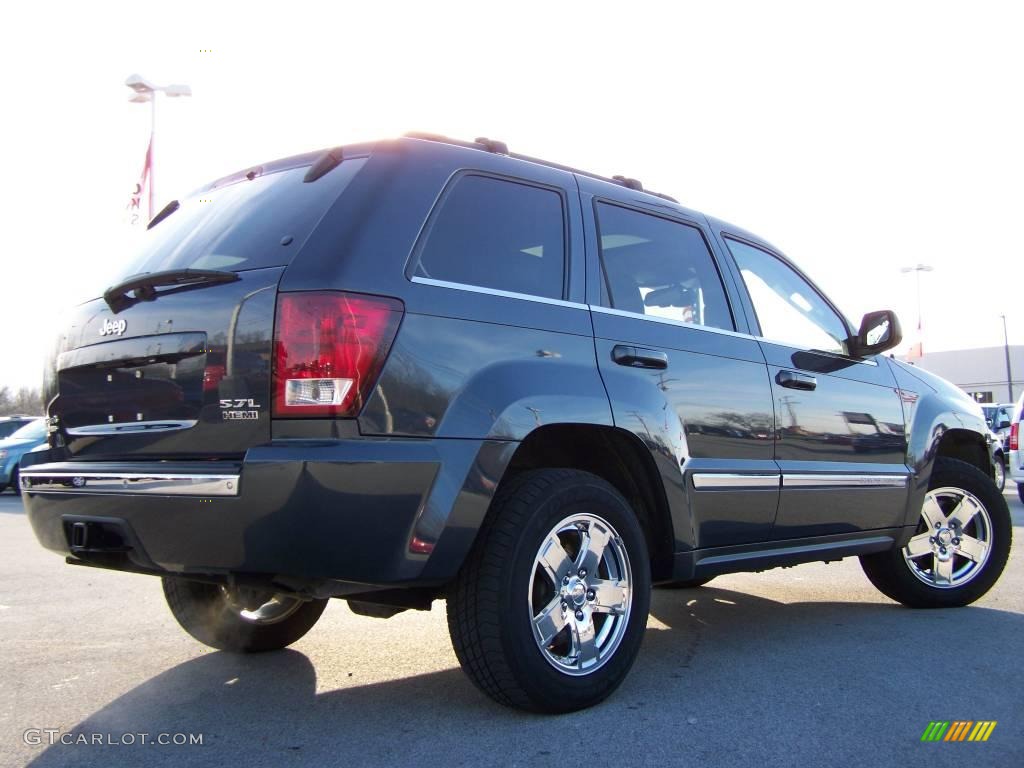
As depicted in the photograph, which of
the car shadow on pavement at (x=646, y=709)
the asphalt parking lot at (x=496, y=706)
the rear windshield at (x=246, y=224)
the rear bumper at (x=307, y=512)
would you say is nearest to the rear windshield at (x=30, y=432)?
the asphalt parking lot at (x=496, y=706)

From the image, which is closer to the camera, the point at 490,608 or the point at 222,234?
the point at 490,608

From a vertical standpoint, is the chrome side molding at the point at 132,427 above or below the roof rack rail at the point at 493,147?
below

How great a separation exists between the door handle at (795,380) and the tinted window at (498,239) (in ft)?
4.29

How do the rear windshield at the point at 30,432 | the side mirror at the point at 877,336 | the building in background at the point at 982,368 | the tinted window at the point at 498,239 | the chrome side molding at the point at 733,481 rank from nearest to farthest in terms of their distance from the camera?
1. the tinted window at the point at 498,239
2. the chrome side molding at the point at 733,481
3. the side mirror at the point at 877,336
4. the rear windshield at the point at 30,432
5. the building in background at the point at 982,368

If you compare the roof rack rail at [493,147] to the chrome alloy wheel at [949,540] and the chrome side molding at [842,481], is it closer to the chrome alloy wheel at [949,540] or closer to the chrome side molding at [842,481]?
the chrome side molding at [842,481]

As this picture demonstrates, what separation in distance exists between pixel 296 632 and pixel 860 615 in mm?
2962

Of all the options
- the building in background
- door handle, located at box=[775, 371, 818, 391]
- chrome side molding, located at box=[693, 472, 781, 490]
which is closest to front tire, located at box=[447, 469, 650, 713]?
chrome side molding, located at box=[693, 472, 781, 490]

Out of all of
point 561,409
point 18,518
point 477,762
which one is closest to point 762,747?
point 477,762

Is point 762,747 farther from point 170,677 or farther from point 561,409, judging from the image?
point 170,677

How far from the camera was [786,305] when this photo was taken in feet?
16.0

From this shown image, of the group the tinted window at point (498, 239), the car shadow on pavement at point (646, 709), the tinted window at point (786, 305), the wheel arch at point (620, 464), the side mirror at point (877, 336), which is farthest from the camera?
the side mirror at point (877, 336)

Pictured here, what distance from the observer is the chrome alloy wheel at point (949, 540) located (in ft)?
17.9

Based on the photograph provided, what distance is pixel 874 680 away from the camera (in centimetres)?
387

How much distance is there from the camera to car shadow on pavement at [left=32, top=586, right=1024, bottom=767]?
302 centimetres
